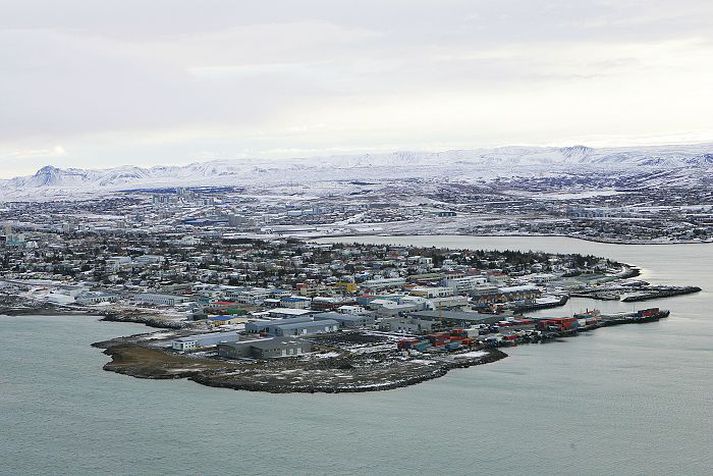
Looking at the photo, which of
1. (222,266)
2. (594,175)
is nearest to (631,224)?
(222,266)

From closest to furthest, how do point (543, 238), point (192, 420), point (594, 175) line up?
point (192, 420)
point (543, 238)
point (594, 175)

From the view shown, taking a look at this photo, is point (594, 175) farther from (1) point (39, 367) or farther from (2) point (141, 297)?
(1) point (39, 367)

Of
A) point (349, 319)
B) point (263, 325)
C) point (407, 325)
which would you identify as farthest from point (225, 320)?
point (407, 325)

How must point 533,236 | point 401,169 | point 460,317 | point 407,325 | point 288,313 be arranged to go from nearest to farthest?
point 407,325 → point 460,317 → point 288,313 → point 533,236 → point 401,169

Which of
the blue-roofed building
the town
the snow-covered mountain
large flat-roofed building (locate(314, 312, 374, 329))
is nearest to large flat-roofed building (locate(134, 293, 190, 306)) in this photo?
the town

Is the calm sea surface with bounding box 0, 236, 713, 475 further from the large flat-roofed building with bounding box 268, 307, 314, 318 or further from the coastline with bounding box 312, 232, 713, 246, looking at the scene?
the coastline with bounding box 312, 232, 713, 246

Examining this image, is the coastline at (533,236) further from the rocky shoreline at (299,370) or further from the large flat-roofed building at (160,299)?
the rocky shoreline at (299,370)

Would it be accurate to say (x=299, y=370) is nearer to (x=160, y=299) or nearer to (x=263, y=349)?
(x=263, y=349)
